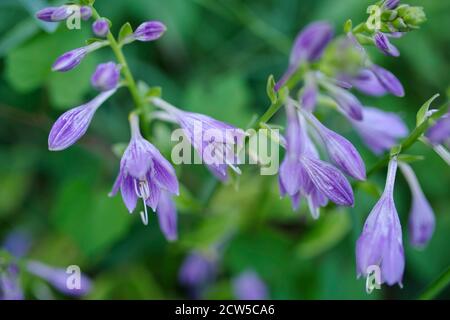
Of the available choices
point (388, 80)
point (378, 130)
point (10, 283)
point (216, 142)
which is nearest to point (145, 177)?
point (216, 142)

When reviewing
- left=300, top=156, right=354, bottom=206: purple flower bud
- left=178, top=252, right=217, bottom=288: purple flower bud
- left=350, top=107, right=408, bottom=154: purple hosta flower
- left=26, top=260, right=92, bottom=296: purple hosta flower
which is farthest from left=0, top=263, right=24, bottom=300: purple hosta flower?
left=350, top=107, right=408, bottom=154: purple hosta flower

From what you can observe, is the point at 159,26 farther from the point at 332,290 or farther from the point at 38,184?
the point at 38,184

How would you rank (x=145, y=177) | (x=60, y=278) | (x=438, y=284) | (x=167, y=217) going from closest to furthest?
(x=145, y=177), (x=438, y=284), (x=167, y=217), (x=60, y=278)

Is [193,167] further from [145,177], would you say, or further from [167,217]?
[145,177]

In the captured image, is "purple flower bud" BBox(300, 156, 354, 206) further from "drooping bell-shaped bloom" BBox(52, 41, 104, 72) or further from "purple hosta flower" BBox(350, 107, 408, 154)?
"drooping bell-shaped bloom" BBox(52, 41, 104, 72)

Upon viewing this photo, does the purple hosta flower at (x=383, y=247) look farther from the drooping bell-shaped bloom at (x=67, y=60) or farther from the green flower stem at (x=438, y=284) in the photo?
the drooping bell-shaped bloom at (x=67, y=60)
